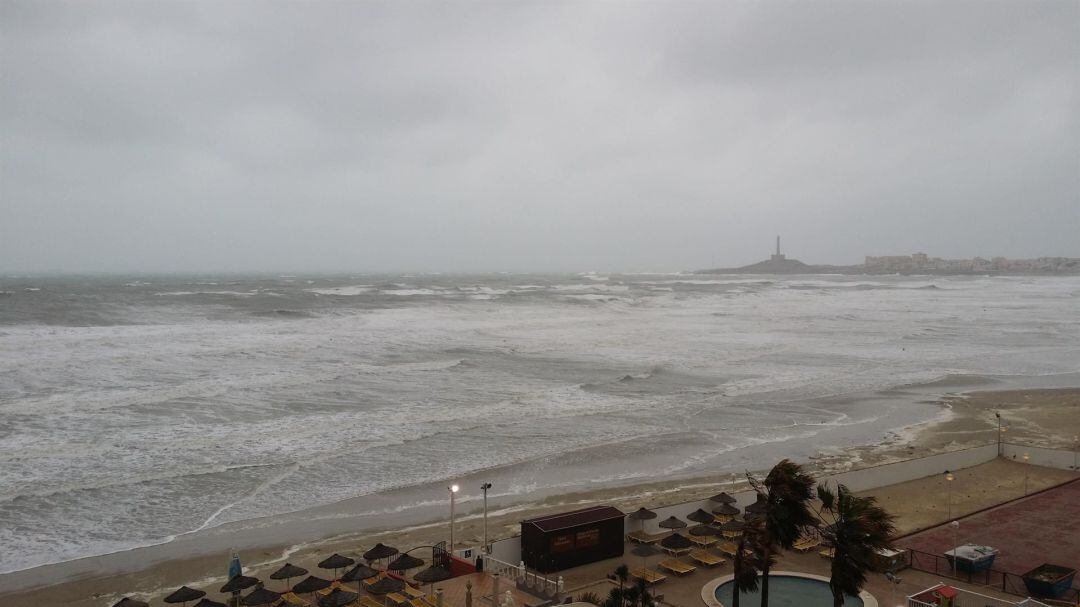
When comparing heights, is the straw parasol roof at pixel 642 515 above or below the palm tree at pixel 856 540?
below

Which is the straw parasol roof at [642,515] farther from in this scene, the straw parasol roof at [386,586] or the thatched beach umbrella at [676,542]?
the straw parasol roof at [386,586]

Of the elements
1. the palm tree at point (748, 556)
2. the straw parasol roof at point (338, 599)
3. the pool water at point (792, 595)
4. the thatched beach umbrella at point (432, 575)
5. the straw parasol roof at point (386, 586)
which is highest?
the palm tree at point (748, 556)

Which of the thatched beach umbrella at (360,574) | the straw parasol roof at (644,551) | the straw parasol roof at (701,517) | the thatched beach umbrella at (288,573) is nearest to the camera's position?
the thatched beach umbrella at (360,574)

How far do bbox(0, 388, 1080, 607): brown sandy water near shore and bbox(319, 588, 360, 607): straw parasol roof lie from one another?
82.6 inches

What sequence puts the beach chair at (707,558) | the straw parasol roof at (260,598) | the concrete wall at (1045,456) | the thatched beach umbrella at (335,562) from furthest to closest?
the concrete wall at (1045,456) < the beach chair at (707,558) < the thatched beach umbrella at (335,562) < the straw parasol roof at (260,598)

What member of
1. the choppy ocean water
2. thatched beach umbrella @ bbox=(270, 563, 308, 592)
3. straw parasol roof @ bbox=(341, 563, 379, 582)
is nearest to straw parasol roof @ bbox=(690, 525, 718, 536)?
the choppy ocean water

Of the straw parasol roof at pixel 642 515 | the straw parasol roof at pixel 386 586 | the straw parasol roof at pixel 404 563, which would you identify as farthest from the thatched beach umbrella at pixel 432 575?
the straw parasol roof at pixel 642 515

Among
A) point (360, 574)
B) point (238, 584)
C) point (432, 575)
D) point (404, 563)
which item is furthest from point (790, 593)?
point (238, 584)

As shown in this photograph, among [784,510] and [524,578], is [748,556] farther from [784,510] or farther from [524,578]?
[524,578]

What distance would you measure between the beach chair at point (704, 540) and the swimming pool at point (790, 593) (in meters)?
1.95

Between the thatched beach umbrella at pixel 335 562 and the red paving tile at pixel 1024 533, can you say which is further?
the red paving tile at pixel 1024 533

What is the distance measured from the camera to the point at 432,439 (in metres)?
26.5

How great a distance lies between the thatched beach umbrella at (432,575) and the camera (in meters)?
13.7

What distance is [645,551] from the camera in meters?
15.4
